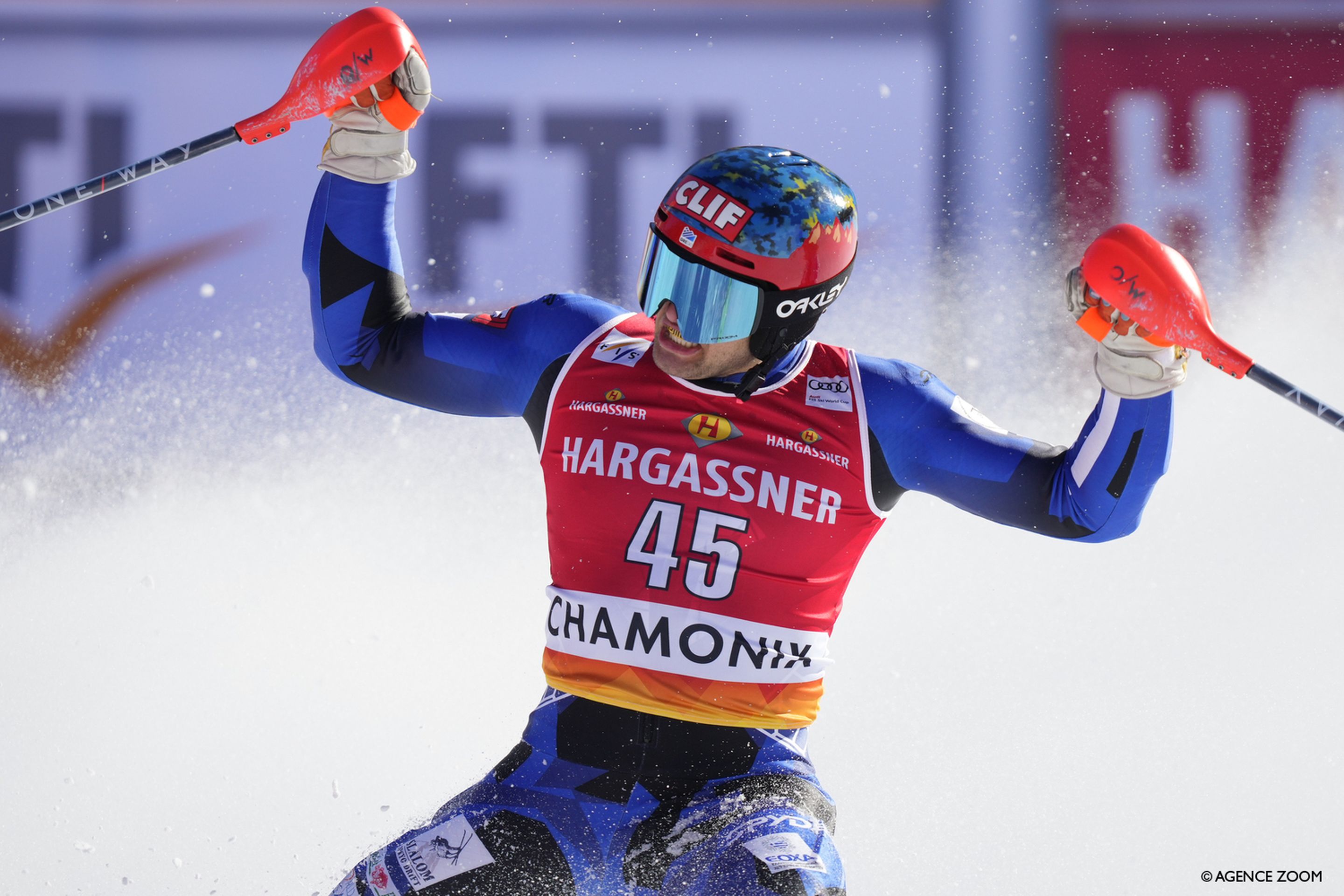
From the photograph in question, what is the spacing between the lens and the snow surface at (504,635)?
4.27m

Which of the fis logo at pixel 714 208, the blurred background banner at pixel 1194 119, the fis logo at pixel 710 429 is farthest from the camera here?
the blurred background banner at pixel 1194 119

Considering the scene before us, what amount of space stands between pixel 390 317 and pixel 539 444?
1.29 feet

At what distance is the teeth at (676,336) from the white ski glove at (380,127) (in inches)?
23.1

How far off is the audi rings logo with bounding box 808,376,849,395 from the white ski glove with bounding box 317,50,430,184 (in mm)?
884

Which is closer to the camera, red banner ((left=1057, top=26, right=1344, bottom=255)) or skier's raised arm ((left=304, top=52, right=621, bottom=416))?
skier's raised arm ((left=304, top=52, right=621, bottom=416))

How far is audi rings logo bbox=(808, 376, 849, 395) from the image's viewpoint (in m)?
2.80

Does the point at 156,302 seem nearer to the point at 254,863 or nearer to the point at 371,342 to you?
the point at 254,863

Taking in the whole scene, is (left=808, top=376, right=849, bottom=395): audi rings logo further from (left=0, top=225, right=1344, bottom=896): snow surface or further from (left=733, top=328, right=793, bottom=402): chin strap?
(left=0, top=225, right=1344, bottom=896): snow surface

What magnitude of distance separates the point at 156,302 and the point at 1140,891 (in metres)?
3.85

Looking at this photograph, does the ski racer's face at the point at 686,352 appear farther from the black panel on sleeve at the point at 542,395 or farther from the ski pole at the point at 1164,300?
the ski pole at the point at 1164,300

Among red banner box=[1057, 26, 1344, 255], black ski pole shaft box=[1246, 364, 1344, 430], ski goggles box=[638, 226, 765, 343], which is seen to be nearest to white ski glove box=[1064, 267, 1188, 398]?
black ski pole shaft box=[1246, 364, 1344, 430]

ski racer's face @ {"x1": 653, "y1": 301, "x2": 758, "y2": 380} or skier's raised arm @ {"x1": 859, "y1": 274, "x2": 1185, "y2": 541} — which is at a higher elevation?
ski racer's face @ {"x1": 653, "y1": 301, "x2": 758, "y2": 380}

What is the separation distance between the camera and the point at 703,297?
8.73 ft

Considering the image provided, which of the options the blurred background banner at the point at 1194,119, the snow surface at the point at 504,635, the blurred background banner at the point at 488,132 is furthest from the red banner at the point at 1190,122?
the blurred background banner at the point at 488,132
